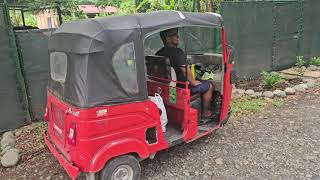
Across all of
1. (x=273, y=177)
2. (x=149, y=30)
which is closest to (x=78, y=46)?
(x=149, y=30)

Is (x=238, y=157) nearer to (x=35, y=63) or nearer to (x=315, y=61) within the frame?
(x=35, y=63)

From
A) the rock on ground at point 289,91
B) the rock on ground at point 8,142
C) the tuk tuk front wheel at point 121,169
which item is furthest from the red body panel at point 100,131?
the rock on ground at point 289,91

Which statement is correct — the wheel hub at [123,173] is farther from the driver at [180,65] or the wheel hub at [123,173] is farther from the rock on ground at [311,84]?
the rock on ground at [311,84]

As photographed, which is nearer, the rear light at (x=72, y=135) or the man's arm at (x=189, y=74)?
the rear light at (x=72, y=135)

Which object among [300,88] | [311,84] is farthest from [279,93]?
[311,84]

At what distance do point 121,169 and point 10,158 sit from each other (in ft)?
6.71

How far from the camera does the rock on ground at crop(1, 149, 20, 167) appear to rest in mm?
4484

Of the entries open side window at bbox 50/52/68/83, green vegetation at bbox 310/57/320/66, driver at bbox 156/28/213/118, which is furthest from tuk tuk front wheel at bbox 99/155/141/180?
green vegetation at bbox 310/57/320/66

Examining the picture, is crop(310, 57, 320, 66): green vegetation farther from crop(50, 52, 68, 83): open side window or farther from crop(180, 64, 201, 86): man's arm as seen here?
crop(50, 52, 68, 83): open side window

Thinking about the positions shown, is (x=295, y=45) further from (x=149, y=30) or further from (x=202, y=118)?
(x=149, y=30)

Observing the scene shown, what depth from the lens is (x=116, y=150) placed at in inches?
135

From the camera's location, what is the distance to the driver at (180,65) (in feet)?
14.6

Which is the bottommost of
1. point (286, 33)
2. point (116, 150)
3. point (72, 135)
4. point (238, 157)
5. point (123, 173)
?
point (238, 157)

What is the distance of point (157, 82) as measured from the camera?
4.67 meters
